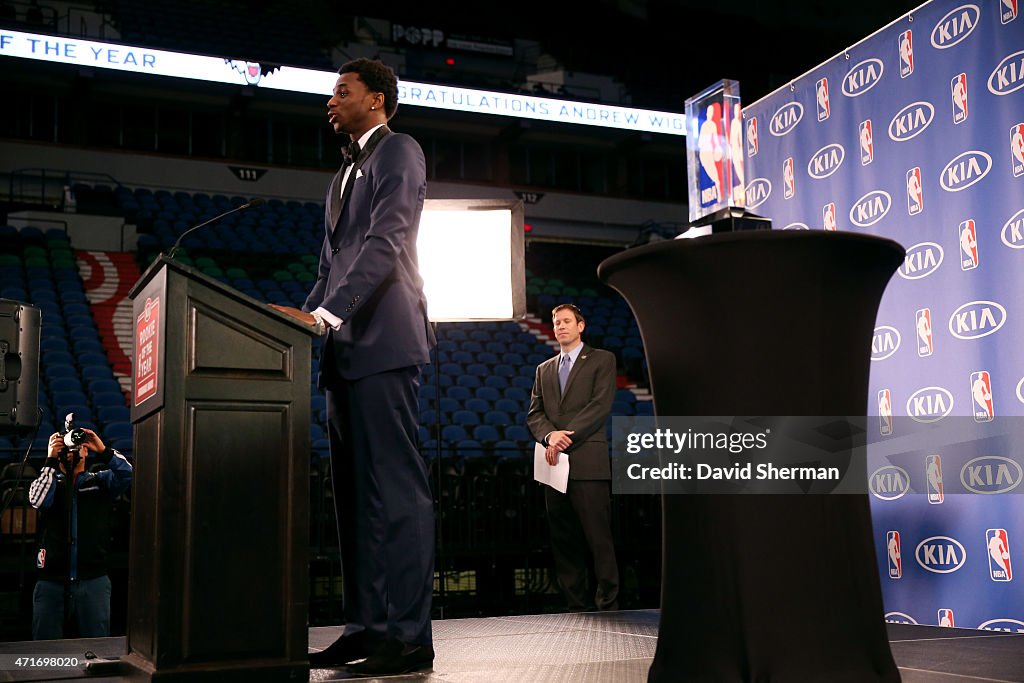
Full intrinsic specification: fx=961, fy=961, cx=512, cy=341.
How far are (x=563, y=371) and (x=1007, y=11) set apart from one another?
2282 millimetres

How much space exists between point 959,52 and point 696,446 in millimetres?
2956

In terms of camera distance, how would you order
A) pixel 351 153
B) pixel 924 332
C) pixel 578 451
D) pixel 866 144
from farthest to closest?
pixel 578 451 → pixel 866 144 → pixel 924 332 → pixel 351 153

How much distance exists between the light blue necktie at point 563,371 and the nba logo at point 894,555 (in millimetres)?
1518

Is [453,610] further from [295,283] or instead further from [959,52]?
[295,283]

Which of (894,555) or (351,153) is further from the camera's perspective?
(894,555)

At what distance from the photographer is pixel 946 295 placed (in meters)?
3.61

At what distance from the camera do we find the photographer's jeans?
3934 mm

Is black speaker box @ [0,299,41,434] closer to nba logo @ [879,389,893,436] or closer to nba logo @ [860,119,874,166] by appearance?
nba logo @ [879,389,893,436]

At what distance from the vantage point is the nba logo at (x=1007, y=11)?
3.41 meters

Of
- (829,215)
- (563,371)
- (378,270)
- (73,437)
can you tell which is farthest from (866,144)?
(73,437)

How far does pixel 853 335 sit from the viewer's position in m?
1.35

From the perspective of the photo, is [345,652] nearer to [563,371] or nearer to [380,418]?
[380,418]

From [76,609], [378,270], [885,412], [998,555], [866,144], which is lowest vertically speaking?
[76,609]

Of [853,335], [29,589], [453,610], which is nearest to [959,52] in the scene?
[853,335]
